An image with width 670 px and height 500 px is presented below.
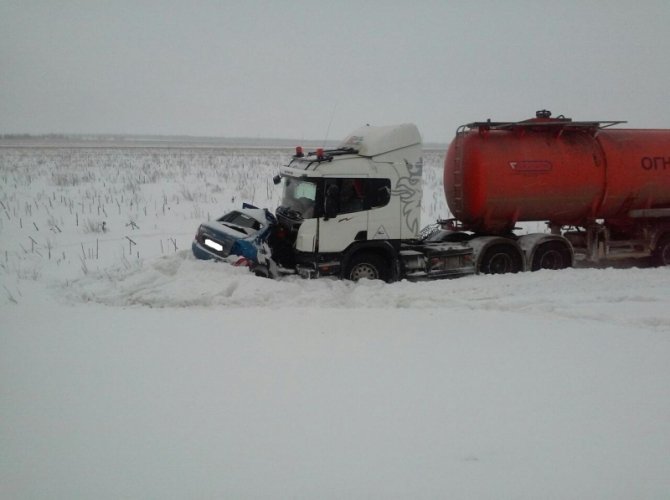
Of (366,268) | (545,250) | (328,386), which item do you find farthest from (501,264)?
(328,386)

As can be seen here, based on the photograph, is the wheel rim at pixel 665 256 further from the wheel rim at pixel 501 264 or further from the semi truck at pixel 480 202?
the wheel rim at pixel 501 264

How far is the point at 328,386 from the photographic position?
18.7ft

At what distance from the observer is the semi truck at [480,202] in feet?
34.4

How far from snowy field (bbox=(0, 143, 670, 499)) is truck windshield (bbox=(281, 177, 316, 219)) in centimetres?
137

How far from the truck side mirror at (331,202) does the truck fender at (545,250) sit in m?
4.52

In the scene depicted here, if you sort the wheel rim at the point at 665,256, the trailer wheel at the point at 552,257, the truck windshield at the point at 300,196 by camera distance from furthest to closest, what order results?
the wheel rim at the point at 665,256, the trailer wheel at the point at 552,257, the truck windshield at the point at 300,196

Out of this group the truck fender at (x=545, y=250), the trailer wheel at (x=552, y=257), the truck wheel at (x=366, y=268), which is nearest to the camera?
the truck wheel at (x=366, y=268)

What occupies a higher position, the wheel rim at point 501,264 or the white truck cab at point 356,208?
the white truck cab at point 356,208

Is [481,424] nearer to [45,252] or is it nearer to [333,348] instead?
[333,348]

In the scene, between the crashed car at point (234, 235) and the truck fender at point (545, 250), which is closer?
the crashed car at point (234, 235)

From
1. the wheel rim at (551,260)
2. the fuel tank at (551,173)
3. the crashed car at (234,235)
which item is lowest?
the wheel rim at (551,260)

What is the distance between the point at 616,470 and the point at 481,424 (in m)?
1.08

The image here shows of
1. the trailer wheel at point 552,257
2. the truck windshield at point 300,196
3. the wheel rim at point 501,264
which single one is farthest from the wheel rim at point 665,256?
the truck windshield at point 300,196

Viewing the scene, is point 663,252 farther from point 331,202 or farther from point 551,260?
point 331,202
